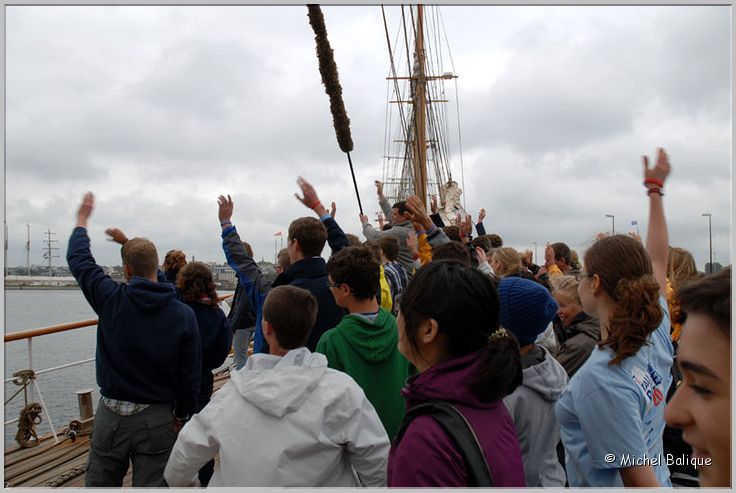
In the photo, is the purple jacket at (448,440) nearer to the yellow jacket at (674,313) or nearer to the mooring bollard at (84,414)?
the yellow jacket at (674,313)

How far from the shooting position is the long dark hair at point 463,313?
1.68m

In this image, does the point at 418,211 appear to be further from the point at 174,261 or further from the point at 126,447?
the point at 126,447

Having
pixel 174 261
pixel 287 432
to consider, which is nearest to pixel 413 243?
pixel 174 261

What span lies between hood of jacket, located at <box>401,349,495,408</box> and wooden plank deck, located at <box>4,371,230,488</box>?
4.19 meters

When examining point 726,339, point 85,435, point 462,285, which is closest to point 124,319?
point 462,285

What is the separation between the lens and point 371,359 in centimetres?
281

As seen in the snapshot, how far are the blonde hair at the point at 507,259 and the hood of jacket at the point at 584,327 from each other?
1.15 meters

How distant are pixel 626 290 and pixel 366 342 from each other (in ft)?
4.30

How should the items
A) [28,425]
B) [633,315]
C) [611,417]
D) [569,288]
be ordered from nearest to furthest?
[611,417] → [633,315] → [569,288] → [28,425]

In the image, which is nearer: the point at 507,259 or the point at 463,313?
the point at 463,313

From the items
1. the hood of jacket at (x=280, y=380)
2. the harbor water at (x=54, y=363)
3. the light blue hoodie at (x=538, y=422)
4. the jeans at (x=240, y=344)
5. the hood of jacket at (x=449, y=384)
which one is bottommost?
the harbor water at (x=54, y=363)

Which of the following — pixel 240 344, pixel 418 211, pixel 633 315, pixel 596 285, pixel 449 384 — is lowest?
pixel 240 344

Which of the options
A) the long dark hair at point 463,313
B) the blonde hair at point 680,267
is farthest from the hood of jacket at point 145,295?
the blonde hair at point 680,267

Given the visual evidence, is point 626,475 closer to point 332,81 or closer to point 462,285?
point 462,285
